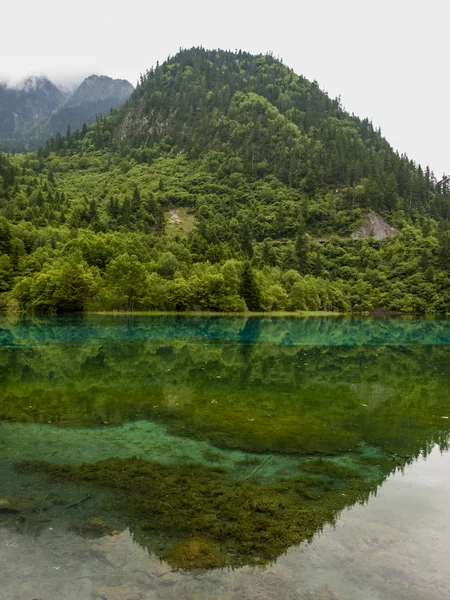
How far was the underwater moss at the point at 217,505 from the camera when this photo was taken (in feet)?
26.0

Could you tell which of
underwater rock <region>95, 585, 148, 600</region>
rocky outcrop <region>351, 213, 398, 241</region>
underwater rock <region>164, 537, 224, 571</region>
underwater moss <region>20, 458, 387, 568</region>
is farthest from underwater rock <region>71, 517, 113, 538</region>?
rocky outcrop <region>351, 213, 398, 241</region>

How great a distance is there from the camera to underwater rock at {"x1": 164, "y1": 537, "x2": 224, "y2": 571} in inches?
288

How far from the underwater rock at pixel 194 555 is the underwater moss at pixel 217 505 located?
0.05 feet

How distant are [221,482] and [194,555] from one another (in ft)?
11.0

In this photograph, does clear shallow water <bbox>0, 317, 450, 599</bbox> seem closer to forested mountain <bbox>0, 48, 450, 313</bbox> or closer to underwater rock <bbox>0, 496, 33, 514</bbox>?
underwater rock <bbox>0, 496, 33, 514</bbox>

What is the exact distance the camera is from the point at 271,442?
14.2 m

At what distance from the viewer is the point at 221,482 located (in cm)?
1089

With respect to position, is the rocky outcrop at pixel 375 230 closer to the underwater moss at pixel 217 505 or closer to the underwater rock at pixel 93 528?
the underwater moss at pixel 217 505

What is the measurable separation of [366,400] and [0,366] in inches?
825

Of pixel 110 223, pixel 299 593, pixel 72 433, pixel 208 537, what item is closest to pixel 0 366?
pixel 72 433

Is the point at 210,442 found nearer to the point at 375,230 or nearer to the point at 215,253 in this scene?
the point at 215,253

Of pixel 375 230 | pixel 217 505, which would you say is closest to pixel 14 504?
pixel 217 505

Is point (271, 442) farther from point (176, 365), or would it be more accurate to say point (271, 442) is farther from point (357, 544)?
point (176, 365)

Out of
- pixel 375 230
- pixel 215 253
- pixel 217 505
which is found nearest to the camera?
pixel 217 505
